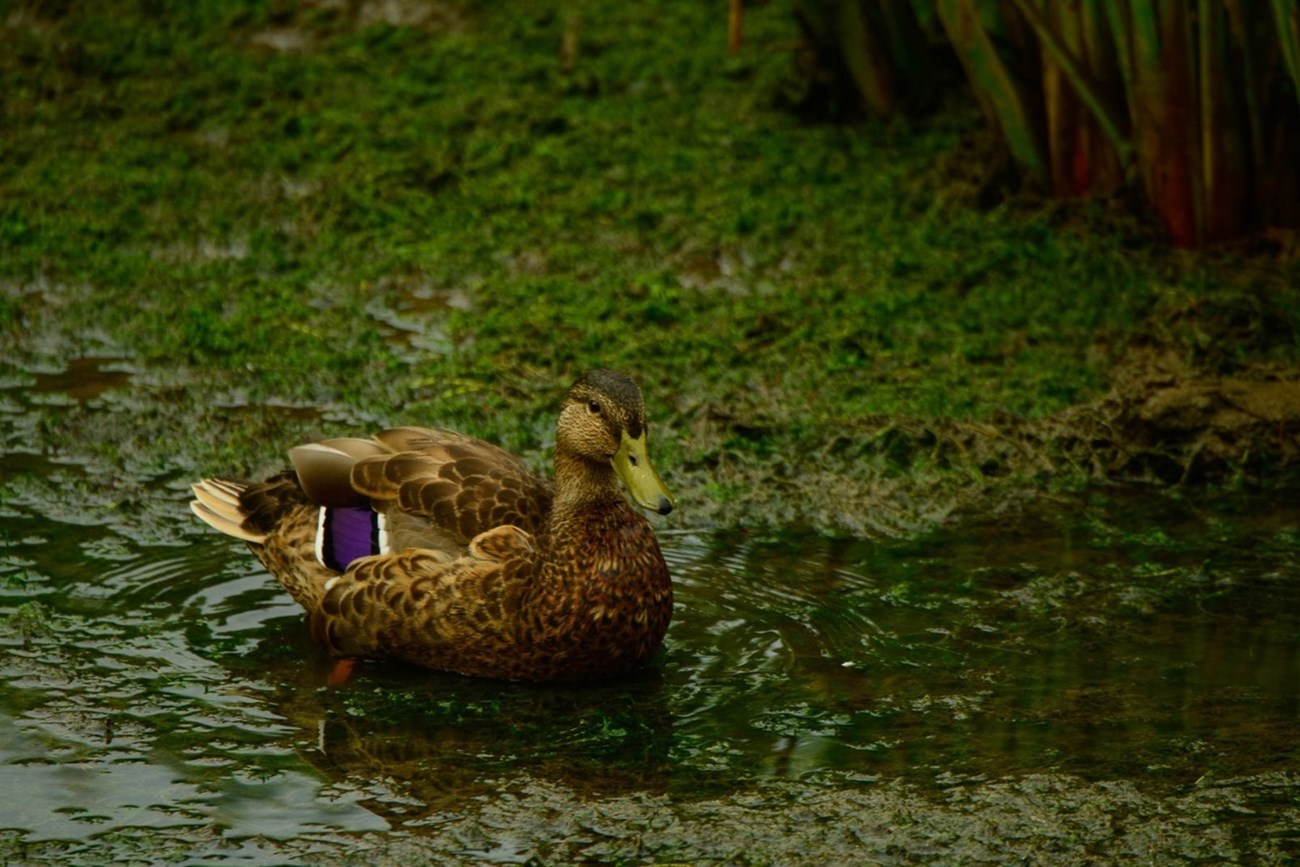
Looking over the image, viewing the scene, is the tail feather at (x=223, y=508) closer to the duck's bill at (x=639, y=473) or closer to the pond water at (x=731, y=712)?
the pond water at (x=731, y=712)

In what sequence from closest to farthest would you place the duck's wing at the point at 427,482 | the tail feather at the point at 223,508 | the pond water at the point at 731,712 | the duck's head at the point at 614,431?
1. the pond water at the point at 731,712
2. the duck's head at the point at 614,431
3. the duck's wing at the point at 427,482
4. the tail feather at the point at 223,508

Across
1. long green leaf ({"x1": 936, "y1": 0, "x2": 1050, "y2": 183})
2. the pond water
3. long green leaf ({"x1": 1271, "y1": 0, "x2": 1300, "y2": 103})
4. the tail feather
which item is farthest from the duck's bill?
long green leaf ({"x1": 936, "y1": 0, "x2": 1050, "y2": 183})

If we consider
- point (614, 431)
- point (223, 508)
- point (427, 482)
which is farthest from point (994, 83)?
point (223, 508)

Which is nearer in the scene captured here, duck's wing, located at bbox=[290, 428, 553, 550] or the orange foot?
the orange foot

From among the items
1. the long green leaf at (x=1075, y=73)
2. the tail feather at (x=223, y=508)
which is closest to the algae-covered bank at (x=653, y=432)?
the tail feather at (x=223, y=508)

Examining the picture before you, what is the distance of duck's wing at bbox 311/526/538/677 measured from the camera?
18.4 ft

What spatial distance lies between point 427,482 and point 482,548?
1.07 feet

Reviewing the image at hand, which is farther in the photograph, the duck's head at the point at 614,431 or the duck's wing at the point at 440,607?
the duck's head at the point at 614,431

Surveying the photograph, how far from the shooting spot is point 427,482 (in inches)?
233

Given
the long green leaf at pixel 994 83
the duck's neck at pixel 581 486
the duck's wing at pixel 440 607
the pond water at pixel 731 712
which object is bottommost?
the pond water at pixel 731 712

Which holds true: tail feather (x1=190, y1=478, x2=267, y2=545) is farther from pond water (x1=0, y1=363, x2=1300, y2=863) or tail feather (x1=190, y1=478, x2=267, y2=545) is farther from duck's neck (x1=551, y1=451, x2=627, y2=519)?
duck's neck (x1=551, y1=451, x2=627, y2=519)

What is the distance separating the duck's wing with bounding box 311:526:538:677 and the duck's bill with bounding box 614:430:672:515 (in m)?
0.36

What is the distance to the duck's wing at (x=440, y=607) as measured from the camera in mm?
5609

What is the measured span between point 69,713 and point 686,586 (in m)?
2.06
